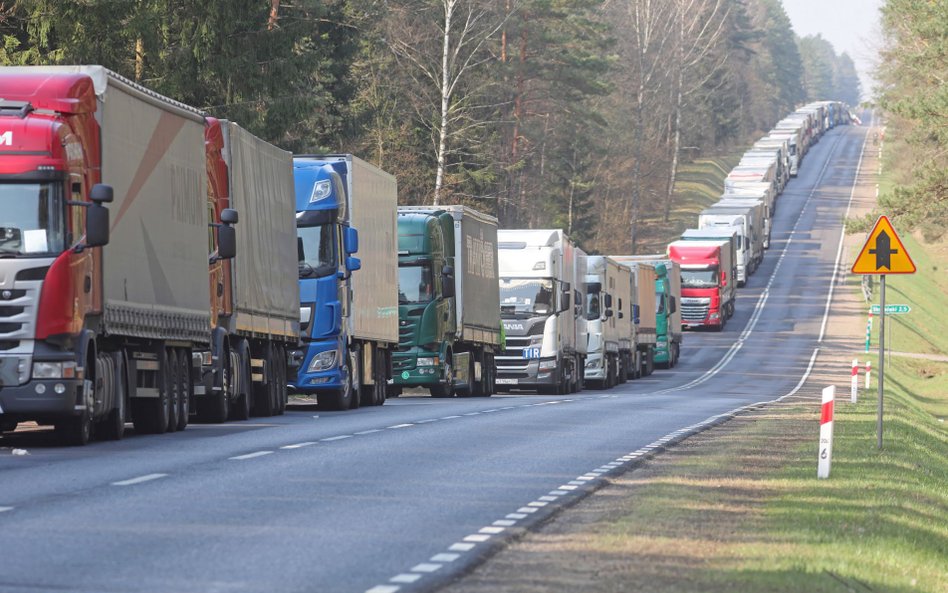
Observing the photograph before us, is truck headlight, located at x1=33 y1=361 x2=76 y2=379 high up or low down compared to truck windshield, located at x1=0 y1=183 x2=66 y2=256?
down

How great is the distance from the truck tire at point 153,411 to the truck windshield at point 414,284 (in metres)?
14.7

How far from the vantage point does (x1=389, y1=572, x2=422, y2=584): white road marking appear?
9.31 m

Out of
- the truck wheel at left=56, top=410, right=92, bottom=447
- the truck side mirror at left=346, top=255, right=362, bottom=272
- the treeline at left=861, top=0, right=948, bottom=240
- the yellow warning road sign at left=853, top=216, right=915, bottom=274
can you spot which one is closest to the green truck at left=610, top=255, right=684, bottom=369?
the treeline at left=861, top=0, right=948, bottom=240

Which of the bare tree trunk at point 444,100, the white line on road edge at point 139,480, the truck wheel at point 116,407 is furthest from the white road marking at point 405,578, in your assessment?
the bare tree trunk at point 444,100

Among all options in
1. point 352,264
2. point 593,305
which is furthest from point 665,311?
point 352,264

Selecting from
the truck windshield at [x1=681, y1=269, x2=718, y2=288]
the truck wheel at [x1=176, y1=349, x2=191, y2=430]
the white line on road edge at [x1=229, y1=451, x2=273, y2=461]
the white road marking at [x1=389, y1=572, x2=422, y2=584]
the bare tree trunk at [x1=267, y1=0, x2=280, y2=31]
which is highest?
the bare tree trunk at [x1=267, y1=0, x2=280, y2=31]

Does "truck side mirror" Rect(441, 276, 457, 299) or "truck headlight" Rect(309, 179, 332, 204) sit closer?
"truck headlight" Rect(309, 179, 332, 204)

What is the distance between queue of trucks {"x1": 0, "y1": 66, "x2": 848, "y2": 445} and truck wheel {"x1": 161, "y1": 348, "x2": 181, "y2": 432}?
4 centimetres

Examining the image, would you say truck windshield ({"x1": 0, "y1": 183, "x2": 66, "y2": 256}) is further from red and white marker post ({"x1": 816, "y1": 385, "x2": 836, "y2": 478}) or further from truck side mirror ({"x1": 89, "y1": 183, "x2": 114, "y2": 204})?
red and white marker post ({"x1": 816, "y1": 385, "x2": 836, "y2": 478})

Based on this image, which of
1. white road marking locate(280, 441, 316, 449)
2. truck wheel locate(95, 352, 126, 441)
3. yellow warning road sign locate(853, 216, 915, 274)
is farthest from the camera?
yellow warning road sign locate(853, 216, 915, 274)

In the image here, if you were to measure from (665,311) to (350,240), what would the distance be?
126ft

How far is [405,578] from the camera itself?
9422 millimetres

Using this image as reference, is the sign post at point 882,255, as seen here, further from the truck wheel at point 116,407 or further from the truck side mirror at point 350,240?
the truck side mirror at point 350,240

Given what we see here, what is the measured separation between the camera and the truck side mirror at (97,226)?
687 inches
